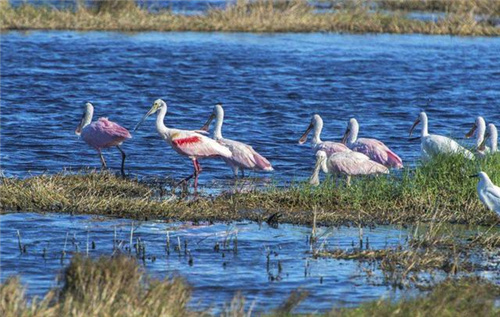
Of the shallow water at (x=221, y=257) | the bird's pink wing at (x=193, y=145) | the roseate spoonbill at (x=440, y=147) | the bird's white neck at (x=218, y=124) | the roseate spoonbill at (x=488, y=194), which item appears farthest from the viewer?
the bird's white neck at (x=218, y=124)

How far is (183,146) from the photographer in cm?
1401

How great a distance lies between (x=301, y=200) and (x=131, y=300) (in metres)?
4.92

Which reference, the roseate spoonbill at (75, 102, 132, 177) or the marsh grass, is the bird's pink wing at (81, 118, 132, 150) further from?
the marsh grass

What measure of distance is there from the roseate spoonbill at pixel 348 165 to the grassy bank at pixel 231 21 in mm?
19544

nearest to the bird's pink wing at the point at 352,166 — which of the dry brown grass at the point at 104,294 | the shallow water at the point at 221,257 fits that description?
the shallow water at the point at 221,257

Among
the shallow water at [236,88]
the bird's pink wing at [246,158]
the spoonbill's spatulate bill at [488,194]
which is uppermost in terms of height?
the spoonbill's spatulate bill at [488,194]

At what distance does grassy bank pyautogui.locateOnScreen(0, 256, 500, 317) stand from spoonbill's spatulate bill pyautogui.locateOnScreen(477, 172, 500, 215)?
10.4 ft

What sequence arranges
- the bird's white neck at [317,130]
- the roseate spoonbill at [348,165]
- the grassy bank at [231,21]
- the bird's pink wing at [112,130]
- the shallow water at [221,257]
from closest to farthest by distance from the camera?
the shallow water at [221,257]
the roseate spoonbill at [348,165]
the bird's pink wing at [112,130]
the bird's white neck at [317,130]
the grassy bank at [231,21]

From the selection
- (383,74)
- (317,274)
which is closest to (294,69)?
(383,74)

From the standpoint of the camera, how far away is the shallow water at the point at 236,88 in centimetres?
1798

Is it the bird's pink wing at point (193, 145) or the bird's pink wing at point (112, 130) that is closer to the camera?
the bird's pink wing at point (193, 145)

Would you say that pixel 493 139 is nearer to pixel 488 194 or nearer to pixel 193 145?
pixel 488 194

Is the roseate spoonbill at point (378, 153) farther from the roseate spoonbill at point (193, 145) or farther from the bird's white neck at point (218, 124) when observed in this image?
the bird's white neck at point (218, 124)

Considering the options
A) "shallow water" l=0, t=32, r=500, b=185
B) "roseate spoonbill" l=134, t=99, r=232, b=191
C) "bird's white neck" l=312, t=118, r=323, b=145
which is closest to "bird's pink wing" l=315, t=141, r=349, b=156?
"bird's white neck" l=312, t=118, r=323, b=145
